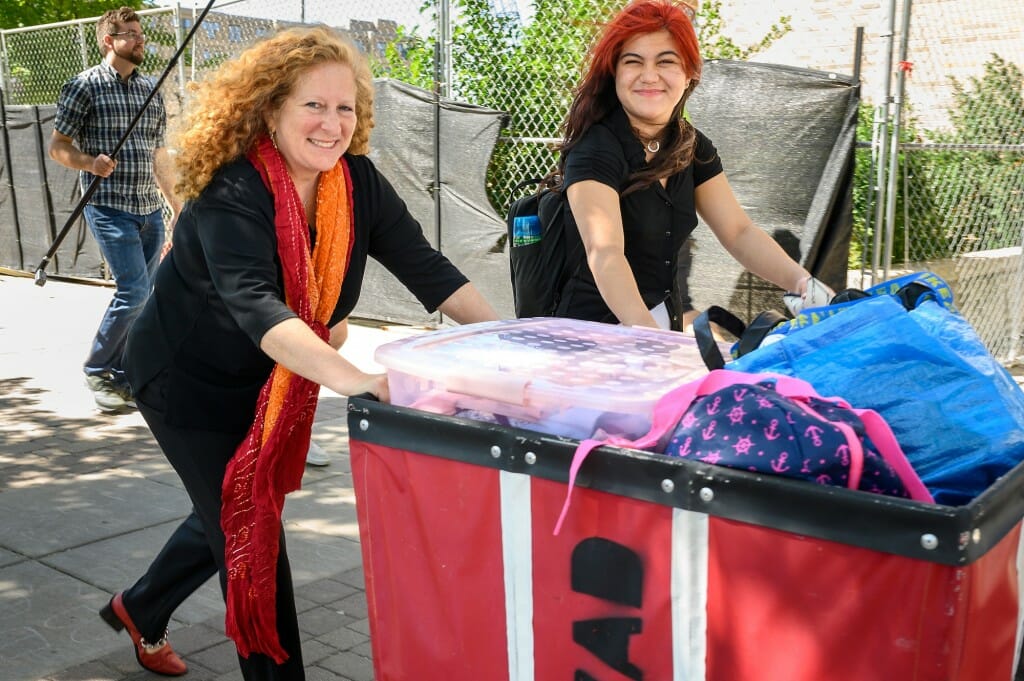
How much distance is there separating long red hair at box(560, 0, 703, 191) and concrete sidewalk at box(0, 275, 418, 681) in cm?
171

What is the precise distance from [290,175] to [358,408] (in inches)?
30.0

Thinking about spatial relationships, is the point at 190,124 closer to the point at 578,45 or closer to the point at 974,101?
the point at 578,45

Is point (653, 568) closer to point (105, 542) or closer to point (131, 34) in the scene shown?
point (105, 542)

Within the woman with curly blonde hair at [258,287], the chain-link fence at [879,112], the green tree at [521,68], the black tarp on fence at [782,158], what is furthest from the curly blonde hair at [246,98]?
the green tree at [521,68]

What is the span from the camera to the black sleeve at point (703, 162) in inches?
121

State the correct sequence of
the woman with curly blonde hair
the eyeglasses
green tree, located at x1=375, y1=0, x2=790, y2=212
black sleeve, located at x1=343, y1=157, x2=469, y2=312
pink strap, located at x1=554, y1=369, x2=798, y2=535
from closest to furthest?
pink strap, located at x1=554, y1=369, x2=798, y2=535 → the woman with curly blonde hair → black sleeve, located at x1=343, y1=157, x2=469, y2=312 → the eyeglasses → green tree, located at x1=375, y1=0, x2=790, y2=212

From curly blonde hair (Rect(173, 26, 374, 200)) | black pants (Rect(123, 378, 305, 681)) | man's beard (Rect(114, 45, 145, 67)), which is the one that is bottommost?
black pants (Rect(123, 378, 305, 681))

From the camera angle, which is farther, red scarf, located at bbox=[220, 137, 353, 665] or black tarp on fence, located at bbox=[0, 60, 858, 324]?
black tarp on fence, located at bbox=[0, 60, 858, 324]

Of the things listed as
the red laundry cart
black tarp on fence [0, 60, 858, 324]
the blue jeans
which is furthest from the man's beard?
the red laundry cart

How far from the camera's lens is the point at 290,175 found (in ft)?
8.18

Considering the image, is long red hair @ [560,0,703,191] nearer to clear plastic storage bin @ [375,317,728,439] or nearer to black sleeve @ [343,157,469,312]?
black sleeve @ [343,157,469,312]

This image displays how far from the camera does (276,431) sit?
2.47 meters

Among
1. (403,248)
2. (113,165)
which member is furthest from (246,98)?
(113,165)

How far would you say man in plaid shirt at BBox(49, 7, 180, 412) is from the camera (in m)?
6.34
